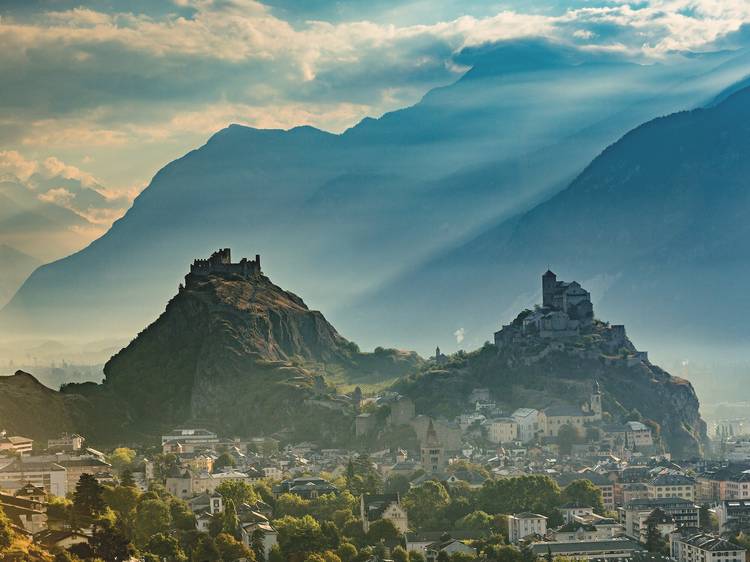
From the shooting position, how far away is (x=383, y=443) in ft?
475

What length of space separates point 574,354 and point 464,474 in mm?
43847

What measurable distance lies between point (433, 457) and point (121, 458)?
2197cm

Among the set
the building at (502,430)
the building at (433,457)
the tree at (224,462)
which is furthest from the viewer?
the building at (502,430)

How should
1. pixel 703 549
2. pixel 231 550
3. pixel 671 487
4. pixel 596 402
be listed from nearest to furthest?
pixel 231 550
pixel 703 549
pixel 671 487
pixel 596 402

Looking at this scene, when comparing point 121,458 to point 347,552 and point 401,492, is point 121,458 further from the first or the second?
point 347,552

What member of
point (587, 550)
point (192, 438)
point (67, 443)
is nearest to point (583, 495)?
point (587, 550)

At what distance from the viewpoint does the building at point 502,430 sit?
479 feet

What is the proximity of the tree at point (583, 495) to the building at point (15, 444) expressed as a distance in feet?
120

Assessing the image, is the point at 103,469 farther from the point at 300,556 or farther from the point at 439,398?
the point at 439,398

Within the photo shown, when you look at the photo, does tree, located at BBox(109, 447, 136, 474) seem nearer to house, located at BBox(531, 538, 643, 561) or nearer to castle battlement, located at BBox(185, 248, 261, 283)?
house, located at BBox(531, 538, 643, 561)

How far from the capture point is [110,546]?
2756 inches

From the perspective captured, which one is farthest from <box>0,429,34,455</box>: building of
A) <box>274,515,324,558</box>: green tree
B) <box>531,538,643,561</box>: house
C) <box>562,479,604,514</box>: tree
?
<box>531,538,643,561</box>: house

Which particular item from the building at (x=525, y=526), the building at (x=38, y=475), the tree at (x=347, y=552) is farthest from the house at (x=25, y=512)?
the building at (x=525, y=526)

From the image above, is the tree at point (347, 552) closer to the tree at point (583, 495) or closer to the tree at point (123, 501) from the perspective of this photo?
the tree at point (123, 501)
